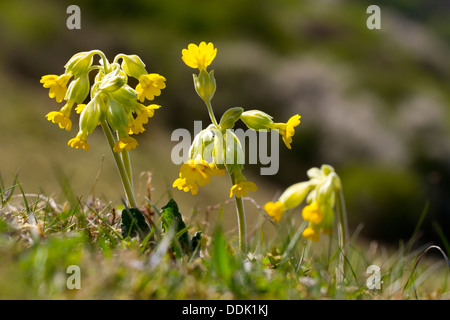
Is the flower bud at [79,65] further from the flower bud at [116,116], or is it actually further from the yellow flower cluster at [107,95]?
the flower bud at [116,116]

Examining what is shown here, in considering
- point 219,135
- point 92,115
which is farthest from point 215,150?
point 92,115

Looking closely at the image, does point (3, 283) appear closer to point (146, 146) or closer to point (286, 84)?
point (146, 146)

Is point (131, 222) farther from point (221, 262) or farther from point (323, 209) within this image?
point (323, 209)

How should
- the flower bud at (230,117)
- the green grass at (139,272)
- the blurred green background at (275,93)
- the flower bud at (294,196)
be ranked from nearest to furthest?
1. the green grass at (139,272)
2. the flower bud at (230,117)
3. the flower bud at (294,196)
4. the blurred green background at (275,93)

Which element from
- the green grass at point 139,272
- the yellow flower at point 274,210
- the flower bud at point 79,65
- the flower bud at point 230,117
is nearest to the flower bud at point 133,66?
the flower bud at point 79,65

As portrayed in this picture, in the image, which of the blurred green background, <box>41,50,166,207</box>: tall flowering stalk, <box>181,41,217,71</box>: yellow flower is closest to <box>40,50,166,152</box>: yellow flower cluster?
<box>41,50,166,207</box>: tall flowering stalk

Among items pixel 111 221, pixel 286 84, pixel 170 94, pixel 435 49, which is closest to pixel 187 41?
pixel 170 94

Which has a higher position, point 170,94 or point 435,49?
point 435,49
